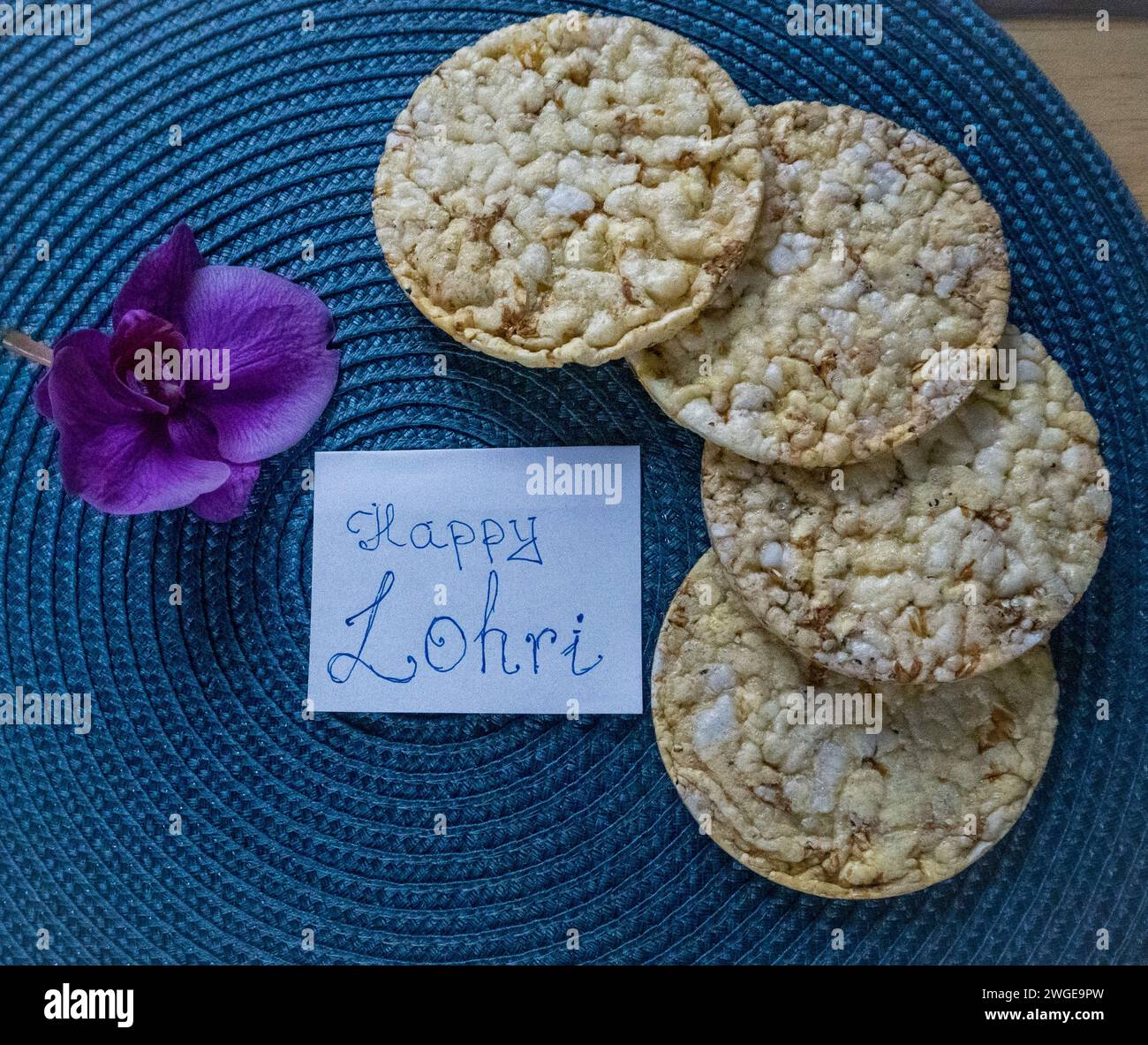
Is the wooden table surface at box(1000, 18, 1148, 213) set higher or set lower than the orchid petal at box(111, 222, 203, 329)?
higher

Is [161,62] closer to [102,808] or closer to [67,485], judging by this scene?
[67,485]

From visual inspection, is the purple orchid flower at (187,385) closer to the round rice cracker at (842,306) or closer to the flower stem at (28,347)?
the flower stem at (28,347)

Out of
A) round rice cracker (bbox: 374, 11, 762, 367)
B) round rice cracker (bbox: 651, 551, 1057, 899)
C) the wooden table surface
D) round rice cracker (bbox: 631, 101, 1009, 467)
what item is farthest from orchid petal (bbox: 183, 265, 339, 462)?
the wooden table surface

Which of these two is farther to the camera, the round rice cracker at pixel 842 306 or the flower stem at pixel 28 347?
the flower stem at pixel 28 347

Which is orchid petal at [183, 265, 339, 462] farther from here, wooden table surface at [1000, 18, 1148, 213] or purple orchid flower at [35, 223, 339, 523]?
wooden table surface at [1000, 18, 1148, 213]

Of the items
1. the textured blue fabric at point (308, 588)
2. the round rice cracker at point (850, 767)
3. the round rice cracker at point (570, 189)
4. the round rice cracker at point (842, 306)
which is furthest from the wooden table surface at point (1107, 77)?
the round rice cracker at point (850, 767)
